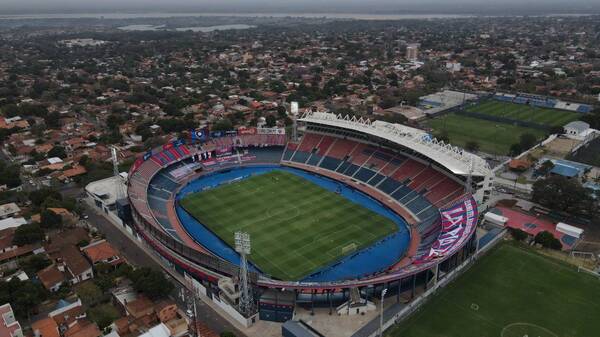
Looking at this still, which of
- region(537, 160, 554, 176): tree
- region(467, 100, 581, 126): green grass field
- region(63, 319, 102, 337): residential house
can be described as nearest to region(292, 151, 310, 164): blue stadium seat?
region(537, 160, 554, 176): tree

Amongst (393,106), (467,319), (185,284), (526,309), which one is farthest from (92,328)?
(393,106)

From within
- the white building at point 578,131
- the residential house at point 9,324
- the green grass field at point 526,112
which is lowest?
the residential house at point 9,324

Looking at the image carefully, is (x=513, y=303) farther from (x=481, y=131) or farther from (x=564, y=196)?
(x=481, y=131)

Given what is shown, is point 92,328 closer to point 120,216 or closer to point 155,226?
point 155,226

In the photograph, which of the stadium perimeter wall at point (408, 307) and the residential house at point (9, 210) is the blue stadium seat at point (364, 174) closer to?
the stadium perimeter wall at point (408, 307)

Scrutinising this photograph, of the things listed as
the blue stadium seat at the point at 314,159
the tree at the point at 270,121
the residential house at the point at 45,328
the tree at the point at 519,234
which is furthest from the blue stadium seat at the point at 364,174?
the residential house at the point at 45,328

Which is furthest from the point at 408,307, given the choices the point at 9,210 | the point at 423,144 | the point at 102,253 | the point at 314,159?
the point at 9,210
